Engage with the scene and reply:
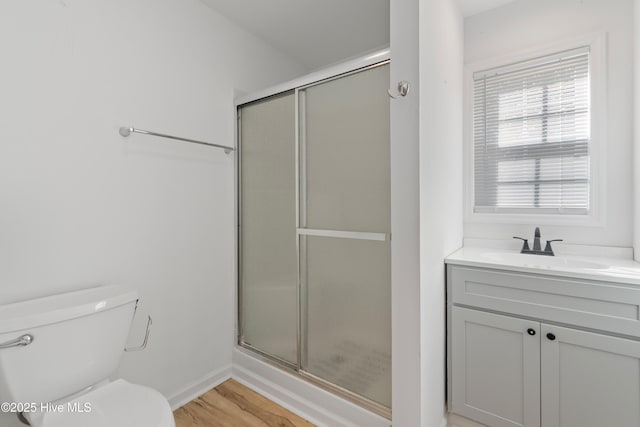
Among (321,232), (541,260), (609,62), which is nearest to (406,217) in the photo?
(321,232)

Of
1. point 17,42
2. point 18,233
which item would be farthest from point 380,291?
point 17,42

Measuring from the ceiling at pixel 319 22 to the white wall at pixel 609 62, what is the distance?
0.75 ft

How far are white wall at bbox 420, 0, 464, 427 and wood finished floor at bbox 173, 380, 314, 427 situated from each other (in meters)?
0.76

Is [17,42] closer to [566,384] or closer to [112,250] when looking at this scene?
[112,250]

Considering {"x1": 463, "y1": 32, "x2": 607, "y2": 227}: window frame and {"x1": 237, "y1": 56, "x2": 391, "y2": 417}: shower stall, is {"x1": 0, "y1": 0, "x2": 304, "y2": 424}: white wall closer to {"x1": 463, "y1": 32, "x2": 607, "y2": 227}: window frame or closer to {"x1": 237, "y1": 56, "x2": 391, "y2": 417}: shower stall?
{"x1": 237, "y1": 56, "x2": 391, "y2": 417}: shower stall

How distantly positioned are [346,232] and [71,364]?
126cm

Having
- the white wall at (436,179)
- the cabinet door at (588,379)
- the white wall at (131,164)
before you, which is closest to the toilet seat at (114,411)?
the white wall at (131,164)

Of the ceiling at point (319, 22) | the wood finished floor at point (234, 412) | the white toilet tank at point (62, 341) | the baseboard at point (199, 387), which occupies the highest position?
the ceiling at point (319, 22)

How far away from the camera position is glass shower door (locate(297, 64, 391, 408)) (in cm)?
148

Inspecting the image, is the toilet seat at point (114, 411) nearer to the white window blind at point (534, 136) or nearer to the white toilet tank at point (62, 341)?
the white toilet tank at point (62, 341)

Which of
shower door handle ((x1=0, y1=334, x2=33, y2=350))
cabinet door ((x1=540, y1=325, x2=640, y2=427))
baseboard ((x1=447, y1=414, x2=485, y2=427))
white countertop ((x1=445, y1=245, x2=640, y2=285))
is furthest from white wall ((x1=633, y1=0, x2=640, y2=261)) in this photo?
shower door handle ((x1=0, y1=334, x2=33, y2=350))

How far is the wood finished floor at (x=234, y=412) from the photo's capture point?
1.60 meters

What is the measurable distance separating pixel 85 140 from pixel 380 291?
159cm

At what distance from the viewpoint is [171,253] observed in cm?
173
